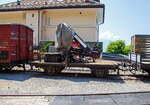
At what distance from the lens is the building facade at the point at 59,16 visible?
651 inches

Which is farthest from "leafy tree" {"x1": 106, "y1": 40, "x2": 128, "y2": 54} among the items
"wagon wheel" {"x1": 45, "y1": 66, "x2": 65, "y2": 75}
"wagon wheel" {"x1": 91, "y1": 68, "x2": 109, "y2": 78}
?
"wagon wheel" {"x1": 45, "y1": 66, "x2": 65, "y2": 75}

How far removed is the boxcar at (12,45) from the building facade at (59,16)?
7.78 metres

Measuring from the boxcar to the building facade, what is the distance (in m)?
7.78

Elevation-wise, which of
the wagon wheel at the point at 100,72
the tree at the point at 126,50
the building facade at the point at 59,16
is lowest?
the wagon wheel at the point at 100,72

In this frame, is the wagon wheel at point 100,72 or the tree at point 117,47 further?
the tree at point 117,47

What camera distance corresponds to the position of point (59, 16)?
688 inches

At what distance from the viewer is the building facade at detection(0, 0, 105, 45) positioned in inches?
651

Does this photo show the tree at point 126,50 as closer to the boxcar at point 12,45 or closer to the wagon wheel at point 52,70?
→ the wagon wheel at point 52,70

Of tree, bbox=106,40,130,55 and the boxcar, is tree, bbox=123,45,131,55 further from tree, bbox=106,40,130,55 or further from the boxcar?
the boxcar

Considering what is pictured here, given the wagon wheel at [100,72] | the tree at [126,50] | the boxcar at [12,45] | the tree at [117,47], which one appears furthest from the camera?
the tree at [117,47]

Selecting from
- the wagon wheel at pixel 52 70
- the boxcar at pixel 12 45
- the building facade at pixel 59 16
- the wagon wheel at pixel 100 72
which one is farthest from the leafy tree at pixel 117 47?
the boxcar at pixel 12 45

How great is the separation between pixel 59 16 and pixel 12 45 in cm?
993

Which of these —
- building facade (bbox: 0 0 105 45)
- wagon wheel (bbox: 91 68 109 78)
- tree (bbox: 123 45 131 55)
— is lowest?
wagon wheel (bbox: 91 68 109 78)

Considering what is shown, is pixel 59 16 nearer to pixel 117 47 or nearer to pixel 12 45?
pixel 12 45
